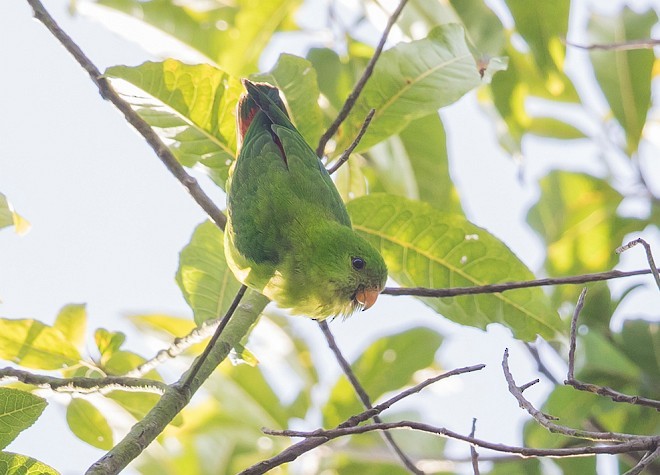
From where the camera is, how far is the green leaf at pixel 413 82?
9.00 feet

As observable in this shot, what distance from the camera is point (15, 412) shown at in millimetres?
1810

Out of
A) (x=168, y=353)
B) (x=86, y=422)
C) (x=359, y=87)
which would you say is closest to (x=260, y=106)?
(x=359, y=87)

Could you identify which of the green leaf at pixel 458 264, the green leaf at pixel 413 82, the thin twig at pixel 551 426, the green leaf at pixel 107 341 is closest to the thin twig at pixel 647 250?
the thin twig at pixel 551 426

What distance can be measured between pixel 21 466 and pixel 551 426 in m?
1.16

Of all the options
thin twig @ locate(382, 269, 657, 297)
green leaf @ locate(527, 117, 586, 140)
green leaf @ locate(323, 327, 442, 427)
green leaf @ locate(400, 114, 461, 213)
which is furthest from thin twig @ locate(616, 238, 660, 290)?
green leaf @ locate(527, 117, 586, 140)

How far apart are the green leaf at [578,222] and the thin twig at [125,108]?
2.27 metres

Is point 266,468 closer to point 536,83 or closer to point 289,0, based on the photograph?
point 289,0

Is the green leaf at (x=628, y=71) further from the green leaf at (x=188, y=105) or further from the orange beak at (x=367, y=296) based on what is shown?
the green leaf at (x=188, y=105)

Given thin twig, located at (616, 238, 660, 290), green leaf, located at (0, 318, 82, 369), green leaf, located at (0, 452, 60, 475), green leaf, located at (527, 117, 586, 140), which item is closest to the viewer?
green leaf, located at (0, 452, 60, 475)

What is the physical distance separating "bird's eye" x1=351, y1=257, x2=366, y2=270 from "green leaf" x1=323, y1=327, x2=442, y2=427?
123 centimetres

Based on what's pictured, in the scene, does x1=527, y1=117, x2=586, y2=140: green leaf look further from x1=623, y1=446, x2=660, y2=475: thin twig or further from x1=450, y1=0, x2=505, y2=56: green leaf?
x1=623, y1=446, x2=660, y2=475: thin twig

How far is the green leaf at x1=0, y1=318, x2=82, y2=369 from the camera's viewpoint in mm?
2500

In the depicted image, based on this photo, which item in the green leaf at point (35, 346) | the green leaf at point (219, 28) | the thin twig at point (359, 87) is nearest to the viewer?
the green leaf at point (35, 346)

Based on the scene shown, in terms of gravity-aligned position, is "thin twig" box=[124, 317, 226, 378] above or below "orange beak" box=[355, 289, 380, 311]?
below
